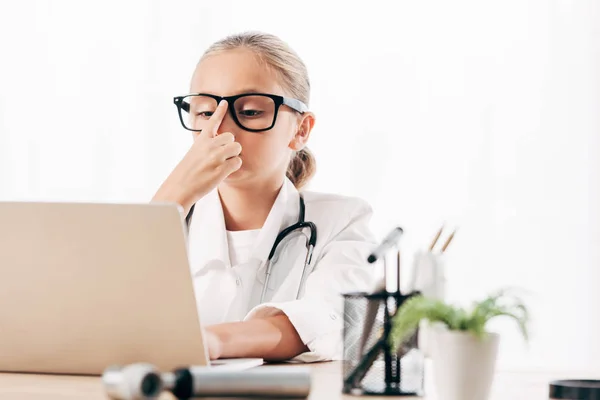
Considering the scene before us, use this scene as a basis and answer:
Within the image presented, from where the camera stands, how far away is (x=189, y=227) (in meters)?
1.96

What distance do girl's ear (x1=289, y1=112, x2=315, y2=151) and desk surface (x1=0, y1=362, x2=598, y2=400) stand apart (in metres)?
0.76

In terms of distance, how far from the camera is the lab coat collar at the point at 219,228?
6.16 ft

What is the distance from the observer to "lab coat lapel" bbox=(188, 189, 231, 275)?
1.87 metres

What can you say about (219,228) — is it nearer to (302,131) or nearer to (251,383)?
(302,131)

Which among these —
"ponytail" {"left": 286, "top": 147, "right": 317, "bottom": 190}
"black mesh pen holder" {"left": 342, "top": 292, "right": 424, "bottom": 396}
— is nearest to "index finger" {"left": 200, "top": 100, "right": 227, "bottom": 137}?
"ponytail" {"left": 286, "top": 147, "right": 317, "bottom": 190}

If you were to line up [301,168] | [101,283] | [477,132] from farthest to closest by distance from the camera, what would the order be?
[477,132] < [301,168] < [101,283]

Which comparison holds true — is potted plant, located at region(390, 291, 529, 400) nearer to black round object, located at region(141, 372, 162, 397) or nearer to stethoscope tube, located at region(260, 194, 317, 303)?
black round object, located at region(141, 372, 162, 397)

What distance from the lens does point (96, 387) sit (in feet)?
3.69

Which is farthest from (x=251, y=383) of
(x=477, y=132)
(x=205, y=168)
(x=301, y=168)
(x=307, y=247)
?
(x=477, y=132)

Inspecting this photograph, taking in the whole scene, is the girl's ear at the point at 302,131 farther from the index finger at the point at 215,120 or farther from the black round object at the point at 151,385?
the black round object at the point at 151,385

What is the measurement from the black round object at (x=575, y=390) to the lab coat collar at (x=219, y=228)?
3.23ft

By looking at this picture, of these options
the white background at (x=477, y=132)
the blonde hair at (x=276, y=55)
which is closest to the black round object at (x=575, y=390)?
the blonde hair at (x=276, y=55)

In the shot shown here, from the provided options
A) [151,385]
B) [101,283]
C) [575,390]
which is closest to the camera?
[151,385]

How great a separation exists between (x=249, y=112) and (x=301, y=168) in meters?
0.41
